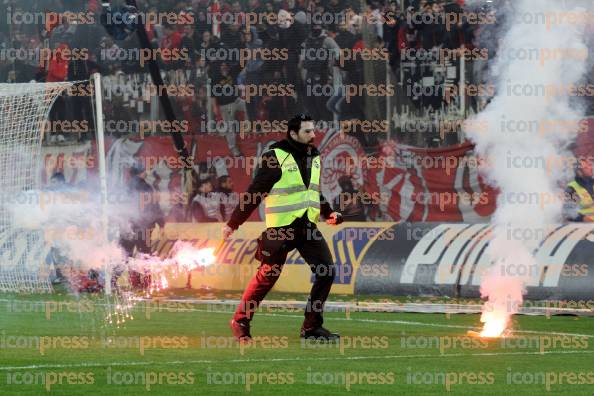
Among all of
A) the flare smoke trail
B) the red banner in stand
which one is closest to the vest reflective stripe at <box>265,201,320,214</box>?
the flare smoke trail

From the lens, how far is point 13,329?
1592 cm

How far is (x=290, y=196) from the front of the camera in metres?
14.0

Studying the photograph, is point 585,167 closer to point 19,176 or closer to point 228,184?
point 228,184

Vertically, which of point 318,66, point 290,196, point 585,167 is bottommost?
point 585,167

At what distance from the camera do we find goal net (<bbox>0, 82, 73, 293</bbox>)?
23484mm

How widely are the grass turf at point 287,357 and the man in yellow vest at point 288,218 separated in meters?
0.43

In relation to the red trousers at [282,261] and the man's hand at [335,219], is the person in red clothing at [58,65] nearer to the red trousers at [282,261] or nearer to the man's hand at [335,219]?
the man's hand at [335,219]

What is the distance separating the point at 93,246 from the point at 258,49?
6202mm

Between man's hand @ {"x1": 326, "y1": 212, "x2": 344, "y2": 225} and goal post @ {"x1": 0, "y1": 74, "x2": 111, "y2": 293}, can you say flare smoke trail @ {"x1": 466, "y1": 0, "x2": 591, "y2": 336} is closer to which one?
man's hand @ {"x1": 326, "y1": 212, "x2": 344, "y2": 225}

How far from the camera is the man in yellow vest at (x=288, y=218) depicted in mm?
13906

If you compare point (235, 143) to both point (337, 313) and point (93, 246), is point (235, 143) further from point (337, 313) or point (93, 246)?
point (337, 313)

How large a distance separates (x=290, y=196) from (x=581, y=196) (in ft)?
32.6

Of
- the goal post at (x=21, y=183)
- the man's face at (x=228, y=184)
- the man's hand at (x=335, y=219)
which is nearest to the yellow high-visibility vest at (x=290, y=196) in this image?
the man's hand at (x=335, y=219)

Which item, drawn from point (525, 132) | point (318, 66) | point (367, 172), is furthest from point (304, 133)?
point (318, 66)
